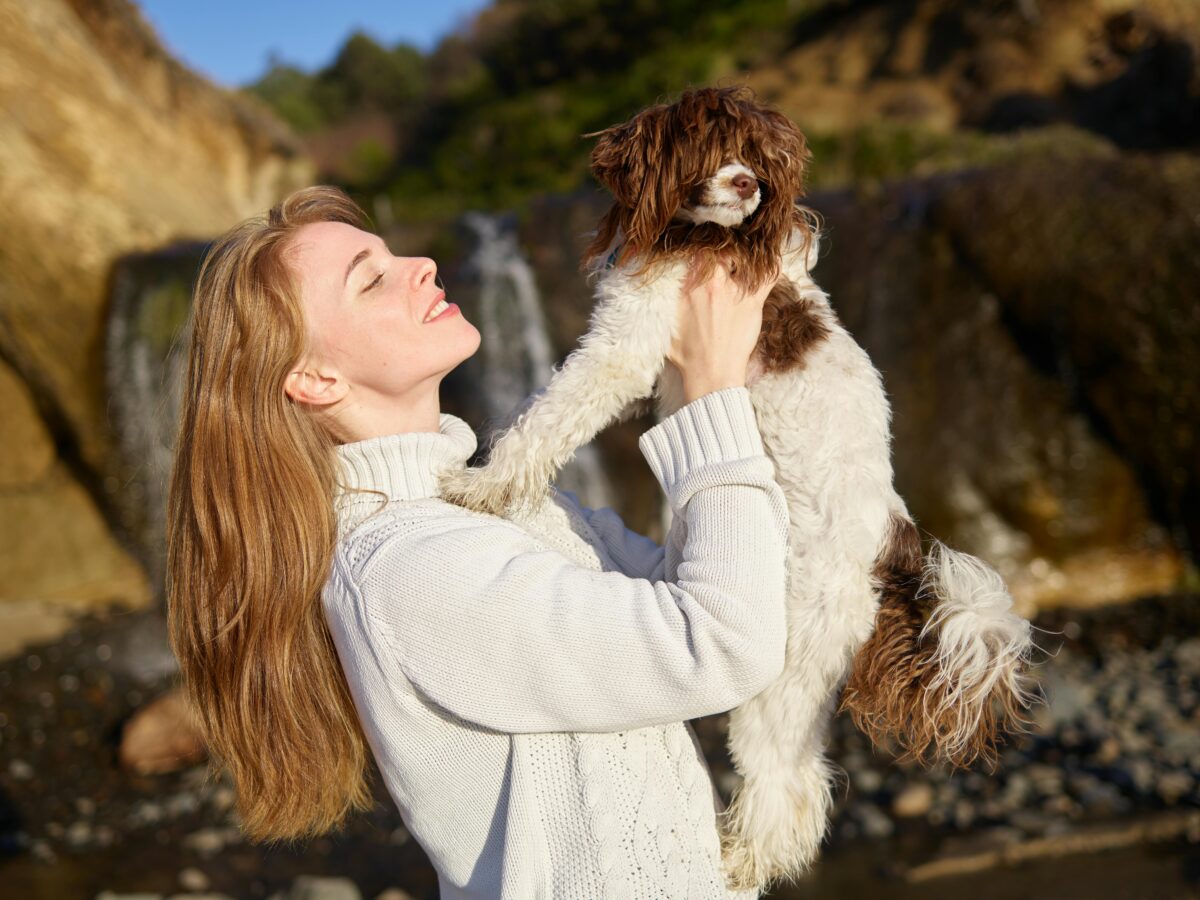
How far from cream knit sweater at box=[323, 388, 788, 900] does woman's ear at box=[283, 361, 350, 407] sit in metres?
0.26

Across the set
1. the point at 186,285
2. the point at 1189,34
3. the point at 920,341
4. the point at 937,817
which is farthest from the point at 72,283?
the point at 1189,34

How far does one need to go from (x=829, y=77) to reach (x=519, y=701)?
18.6 metres

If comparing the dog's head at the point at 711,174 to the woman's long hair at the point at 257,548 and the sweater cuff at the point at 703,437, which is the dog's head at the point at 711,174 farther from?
the woman's long hair at the point at 257,548

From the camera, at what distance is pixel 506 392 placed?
848cm

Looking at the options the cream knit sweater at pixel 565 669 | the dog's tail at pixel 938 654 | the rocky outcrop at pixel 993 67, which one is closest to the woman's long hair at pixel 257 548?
the cream knit sweater at pixel 565 669

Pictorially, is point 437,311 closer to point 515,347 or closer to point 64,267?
point 515,347

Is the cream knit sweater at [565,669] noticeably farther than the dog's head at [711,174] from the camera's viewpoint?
No

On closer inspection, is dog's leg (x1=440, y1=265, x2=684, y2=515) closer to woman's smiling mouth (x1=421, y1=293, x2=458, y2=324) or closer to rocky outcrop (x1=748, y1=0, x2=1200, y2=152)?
woman's smiling mouth (x1=421, y1=293, x2=458, y2=324)

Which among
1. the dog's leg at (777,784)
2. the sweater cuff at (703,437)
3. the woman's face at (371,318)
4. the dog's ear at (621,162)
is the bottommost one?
the dog's leg at (777,784)

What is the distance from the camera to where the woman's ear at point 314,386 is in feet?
6.02

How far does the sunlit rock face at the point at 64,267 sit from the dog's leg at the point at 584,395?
7908 millimetres

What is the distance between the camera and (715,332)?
1.87 meters

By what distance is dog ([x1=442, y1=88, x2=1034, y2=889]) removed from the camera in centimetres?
183

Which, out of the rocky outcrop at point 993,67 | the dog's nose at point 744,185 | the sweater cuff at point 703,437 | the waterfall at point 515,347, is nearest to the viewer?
the sweater cuff at point 703,437
